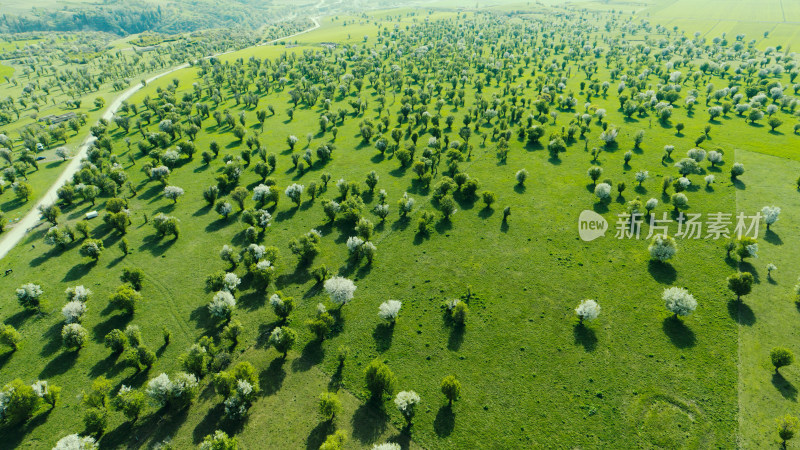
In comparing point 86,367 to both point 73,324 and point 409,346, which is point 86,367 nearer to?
point 73,324

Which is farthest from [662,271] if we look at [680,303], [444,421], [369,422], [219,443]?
[219,443]

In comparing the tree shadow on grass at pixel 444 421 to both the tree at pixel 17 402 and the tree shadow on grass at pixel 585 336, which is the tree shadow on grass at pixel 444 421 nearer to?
the tree shadow on grass at pixel 585 336

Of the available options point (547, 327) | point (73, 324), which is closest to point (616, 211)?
point (547, 327)

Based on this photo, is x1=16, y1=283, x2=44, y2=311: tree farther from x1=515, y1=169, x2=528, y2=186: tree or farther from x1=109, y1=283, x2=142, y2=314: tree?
x1=515, y1=169, x2=528, y2=186: tree

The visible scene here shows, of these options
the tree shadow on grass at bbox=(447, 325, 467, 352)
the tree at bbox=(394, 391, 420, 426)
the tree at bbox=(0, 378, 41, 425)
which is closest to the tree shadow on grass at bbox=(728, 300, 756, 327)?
the tree shadow on grass at bbox=(447, 325, 467, 352)

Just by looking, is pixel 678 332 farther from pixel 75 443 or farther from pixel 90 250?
pixel 90 250
